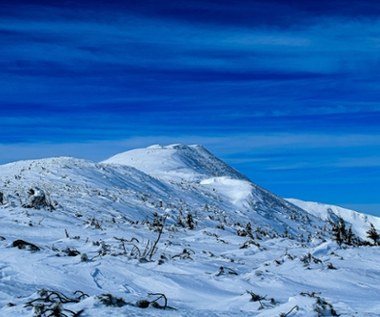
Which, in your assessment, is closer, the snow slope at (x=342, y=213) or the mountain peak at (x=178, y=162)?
the mountain peak at (x=178, y=162)

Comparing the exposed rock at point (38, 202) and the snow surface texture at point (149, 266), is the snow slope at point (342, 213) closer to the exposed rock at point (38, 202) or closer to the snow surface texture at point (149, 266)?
the snow surface texture at point (149, 266)

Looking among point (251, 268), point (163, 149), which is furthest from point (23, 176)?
point (163, 149)

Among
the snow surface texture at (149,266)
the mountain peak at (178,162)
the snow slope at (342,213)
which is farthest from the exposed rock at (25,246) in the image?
the snow slope at (342,213)

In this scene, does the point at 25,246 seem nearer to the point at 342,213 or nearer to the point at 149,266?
the point at 149,266

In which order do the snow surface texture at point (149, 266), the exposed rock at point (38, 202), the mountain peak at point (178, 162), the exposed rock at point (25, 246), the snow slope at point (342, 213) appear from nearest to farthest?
the snow surface texture at point (149, 266) < the exposed rock at point (25, 246) < the exposed rock at point (38, 202) < the mountain peak at point (178, 162) < the snow slope at point (342, 213)

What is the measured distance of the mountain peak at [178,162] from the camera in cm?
3419

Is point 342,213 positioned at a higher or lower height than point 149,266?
higher

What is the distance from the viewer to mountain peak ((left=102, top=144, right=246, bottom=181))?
34188 mm

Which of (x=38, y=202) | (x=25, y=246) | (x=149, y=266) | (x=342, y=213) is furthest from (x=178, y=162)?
(x=149, y=266)

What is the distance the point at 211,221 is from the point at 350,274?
37.6ft

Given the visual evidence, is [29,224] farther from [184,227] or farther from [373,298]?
[373,298]

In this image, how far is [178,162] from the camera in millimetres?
37406

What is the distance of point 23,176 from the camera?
68.7 ft

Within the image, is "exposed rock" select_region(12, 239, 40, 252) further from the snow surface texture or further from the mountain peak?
the mountain peak
